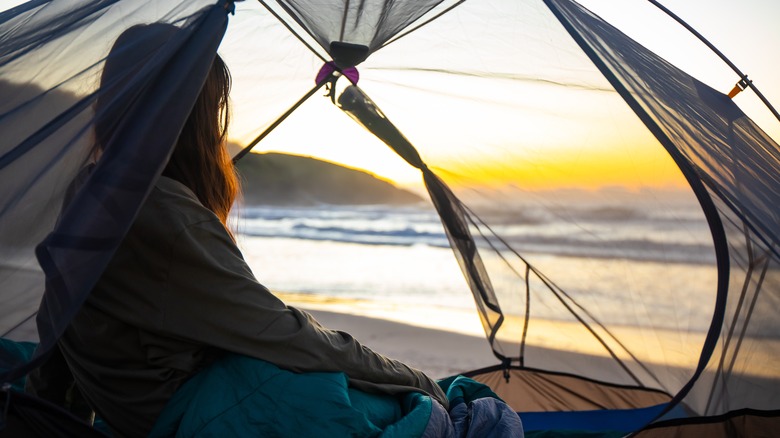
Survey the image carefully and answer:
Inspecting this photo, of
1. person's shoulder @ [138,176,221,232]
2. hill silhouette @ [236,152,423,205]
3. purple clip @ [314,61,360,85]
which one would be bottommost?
hill silhouette @ [236,152,423,205]

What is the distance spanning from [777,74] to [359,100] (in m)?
3.21

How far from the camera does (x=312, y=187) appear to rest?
1658 cm

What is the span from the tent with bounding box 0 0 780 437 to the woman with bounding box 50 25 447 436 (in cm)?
9

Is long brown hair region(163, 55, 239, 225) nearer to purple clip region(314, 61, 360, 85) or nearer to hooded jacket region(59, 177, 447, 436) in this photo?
hooded jacket region(59, 177, 447, 436)

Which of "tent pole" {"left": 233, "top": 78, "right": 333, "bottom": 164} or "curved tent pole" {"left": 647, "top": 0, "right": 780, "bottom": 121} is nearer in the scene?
"curved tent pole" {"left": 647, "top": 0, "right": 780, "bottom": 121}

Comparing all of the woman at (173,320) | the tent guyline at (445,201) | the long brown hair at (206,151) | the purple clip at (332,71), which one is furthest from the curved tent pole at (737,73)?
the woman at (173,320)

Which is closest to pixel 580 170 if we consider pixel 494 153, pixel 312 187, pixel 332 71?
pixel 494 153

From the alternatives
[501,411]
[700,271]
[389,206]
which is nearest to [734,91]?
[700,271]

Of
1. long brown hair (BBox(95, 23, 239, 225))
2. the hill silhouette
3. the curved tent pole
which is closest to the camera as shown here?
long brown hair (BBox(95, 23, 239, 225))

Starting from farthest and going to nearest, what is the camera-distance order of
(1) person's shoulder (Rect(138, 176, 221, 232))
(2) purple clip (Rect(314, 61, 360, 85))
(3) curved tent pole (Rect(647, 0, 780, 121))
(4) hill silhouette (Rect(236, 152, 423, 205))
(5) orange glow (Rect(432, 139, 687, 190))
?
(4) hill silhouette (Rect(236, 152, 423, 205)) → (2) purple clip (Rect(314, 61, 360, 85)) → (3) curved tent pole (Rect(647, 0, 780, 121)) → (5) orange glow (Rect(432, 139, 687, 190)) → (1) person's shoulder (Rect(138, 176, 221, 232))

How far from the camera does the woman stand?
148cm

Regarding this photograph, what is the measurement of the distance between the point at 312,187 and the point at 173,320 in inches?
597

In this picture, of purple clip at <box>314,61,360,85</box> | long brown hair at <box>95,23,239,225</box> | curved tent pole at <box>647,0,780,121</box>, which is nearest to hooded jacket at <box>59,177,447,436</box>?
long brown hair at <box>95,23,239,225</box>

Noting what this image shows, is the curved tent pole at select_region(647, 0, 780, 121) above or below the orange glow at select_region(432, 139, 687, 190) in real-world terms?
above
